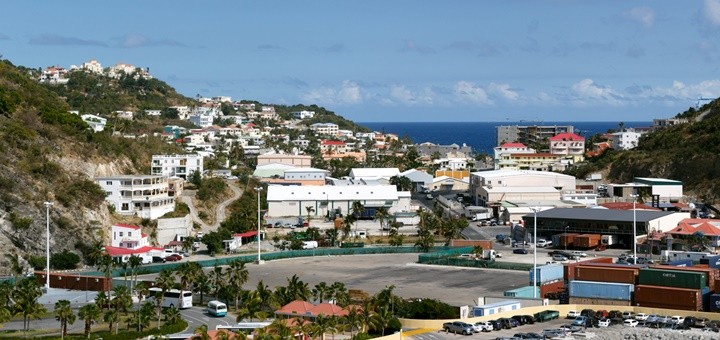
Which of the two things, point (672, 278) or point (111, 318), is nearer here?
point (111, 318)

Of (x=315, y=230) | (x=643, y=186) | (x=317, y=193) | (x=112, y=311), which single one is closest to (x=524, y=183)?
(x=643, y=186)

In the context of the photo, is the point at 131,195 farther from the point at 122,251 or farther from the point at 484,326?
the point at 484,326

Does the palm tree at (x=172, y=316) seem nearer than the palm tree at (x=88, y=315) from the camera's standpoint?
No

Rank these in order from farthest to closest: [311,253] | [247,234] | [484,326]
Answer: [247,234] < [311,253] < [484,326]

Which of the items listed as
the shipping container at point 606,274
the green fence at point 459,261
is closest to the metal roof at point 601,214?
the green fence at point 459,261

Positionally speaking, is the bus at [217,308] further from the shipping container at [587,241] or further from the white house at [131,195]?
the shipping container at [587,241]

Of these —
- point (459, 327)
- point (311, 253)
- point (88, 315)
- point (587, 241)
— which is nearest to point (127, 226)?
point (311, 253)

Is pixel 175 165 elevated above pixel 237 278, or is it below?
above
